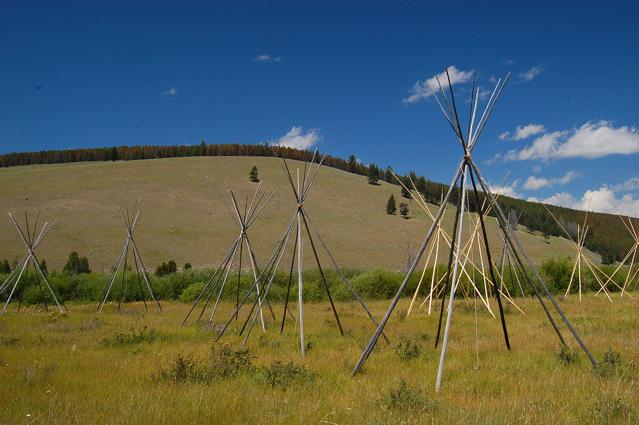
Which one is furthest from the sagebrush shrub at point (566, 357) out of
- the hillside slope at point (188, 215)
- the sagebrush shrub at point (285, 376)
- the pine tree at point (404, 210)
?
the pine tree at point (404, 210)

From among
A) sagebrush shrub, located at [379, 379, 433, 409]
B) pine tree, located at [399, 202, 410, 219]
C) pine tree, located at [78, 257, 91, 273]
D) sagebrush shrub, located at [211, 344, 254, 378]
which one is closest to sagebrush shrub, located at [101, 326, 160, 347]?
sagebrush shrub, located at [211, 344, 254, 378]

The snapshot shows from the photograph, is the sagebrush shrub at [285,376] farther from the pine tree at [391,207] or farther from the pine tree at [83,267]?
the pine tree at [391,207]

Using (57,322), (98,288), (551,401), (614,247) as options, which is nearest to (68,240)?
(98,288)

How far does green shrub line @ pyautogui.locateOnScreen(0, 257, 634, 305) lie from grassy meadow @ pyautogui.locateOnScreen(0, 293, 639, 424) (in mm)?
9665

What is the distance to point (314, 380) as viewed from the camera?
5.33 meters

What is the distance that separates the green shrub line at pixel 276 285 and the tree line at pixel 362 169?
44.2 m

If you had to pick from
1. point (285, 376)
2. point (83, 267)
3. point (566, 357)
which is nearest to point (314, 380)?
point (285, 376)

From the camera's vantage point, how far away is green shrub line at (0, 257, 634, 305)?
1939cm

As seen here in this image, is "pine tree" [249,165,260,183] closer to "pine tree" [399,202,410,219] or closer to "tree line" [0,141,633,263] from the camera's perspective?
"tree line" [0,141,633,263]

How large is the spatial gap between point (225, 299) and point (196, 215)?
36192 millimetres

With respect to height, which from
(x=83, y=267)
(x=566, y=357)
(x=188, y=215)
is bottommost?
(x=83, y=267)

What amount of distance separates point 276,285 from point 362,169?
76.0 m

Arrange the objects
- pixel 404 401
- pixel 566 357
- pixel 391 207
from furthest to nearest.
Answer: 1. pixel 391 207
2. pixel 566 357
3. pixel 404 401

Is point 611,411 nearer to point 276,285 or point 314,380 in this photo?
point 314,380
